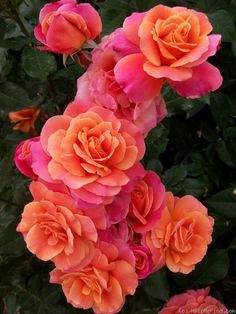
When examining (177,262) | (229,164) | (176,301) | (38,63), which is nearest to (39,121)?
(38,63)

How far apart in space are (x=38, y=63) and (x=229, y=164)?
567 mm

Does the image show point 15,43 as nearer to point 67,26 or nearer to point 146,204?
point 67,26

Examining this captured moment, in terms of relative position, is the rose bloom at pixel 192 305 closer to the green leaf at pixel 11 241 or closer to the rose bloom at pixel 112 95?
the green leaf at pixel 11 241

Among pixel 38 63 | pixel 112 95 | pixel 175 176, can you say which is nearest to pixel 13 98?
pixel 38 63

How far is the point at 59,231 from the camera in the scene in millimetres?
888

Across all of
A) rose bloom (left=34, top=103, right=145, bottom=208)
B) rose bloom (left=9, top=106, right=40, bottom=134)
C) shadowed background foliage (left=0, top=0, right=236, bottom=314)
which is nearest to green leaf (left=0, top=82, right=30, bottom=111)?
shadowed background foliage (left=0, top=0, right=236, bottom=314)

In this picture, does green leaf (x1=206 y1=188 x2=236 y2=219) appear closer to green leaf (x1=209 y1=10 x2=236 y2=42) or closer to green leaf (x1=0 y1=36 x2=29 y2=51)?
green leaf (x1=209 y1=10 x2=236 y2=42)

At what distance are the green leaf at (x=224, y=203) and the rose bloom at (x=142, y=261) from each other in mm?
478

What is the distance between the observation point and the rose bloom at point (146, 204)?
96 centimetres

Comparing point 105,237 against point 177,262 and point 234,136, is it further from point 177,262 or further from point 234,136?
point 234,136

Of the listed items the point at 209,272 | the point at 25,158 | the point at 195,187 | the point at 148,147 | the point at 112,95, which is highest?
the point at 112,95

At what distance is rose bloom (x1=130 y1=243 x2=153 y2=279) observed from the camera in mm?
951

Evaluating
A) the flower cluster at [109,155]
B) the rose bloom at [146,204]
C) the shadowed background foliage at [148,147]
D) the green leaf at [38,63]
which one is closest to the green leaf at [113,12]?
the shadowed background foliage at [148,147]

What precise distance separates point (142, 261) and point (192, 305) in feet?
1.23
